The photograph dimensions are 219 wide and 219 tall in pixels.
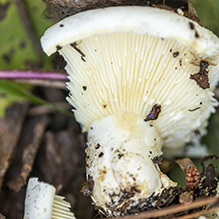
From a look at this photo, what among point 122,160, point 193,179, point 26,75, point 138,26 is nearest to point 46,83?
point 26,75

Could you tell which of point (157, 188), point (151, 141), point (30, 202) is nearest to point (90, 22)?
point (151, 141)

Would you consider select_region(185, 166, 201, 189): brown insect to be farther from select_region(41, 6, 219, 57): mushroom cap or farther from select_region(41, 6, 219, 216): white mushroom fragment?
select_region(41, 6, 219, 57): mushroom cap

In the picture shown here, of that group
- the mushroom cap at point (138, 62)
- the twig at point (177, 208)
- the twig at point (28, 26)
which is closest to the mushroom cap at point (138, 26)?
the mushroom cap at point (138, 62)

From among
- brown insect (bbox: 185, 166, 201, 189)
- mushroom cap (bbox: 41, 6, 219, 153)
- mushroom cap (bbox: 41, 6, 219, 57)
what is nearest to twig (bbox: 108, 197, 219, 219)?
brown insect (bbox: 185, 166, 201, 189)

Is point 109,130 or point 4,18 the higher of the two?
point 4,18

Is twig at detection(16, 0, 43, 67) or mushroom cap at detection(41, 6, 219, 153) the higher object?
twig at detection(16, 0, 43, 67)

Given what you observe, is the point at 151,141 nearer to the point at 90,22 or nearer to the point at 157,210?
the point at 157,210

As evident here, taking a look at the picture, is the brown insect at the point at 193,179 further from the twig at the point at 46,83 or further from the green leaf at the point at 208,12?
the twig at the point at 46,83
